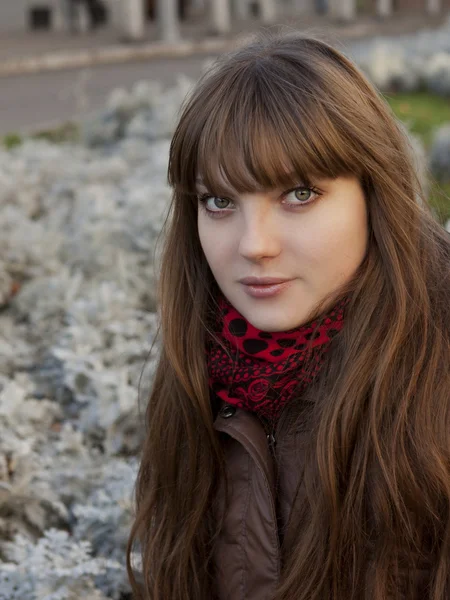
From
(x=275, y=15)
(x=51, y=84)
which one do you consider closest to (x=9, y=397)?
(x=51, y=84)

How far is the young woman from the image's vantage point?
6.10 ft

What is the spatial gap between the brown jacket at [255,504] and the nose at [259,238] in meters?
0.40

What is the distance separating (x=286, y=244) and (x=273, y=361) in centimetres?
26

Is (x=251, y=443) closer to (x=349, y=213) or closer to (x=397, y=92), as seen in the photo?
(x=349, y=213)

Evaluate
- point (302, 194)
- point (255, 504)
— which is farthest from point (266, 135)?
point (255, 504)

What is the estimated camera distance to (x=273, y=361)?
1988 millimetres

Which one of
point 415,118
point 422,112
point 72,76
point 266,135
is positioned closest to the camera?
point 266,135

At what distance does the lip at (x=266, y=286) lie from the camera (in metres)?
1.89

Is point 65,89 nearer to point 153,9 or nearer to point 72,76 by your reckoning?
point 72,76

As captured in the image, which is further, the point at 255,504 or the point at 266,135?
the point at 255,504

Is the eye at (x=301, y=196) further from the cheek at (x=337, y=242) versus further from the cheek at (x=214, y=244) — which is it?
the cheek at (x=214, y=244)

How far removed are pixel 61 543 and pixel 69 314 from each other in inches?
56.6

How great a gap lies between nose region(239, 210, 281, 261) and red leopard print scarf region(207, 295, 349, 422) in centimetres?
20

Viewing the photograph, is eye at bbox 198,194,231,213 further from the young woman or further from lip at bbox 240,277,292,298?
lip at bbox 240,277,292,298
